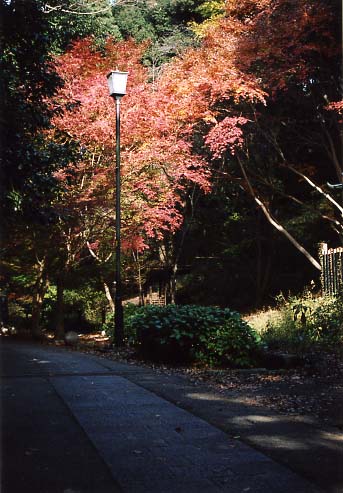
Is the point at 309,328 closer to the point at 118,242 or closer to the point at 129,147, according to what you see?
the point at 118,242

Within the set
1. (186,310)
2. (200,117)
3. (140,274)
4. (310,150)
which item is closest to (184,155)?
(200,117)

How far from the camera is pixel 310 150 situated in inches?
672

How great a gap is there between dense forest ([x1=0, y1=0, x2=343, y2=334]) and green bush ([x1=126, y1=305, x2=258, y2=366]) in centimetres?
236

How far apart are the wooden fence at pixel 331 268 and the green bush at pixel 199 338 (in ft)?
11.5

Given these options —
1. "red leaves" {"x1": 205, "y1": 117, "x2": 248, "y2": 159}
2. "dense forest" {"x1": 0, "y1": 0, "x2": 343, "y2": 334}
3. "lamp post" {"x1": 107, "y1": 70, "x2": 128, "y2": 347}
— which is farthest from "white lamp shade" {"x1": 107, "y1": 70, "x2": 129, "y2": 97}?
"red leaves" {"x1": 205, "y1": 117, "x2": 248, "y2": 159}

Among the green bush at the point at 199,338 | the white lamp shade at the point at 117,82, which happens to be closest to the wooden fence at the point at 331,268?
the green bush at the point at 199,338

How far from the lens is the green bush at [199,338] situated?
27.6 ft

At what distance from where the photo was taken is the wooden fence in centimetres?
1153

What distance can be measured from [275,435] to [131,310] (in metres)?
15.8

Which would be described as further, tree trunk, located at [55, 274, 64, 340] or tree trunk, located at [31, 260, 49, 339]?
tree trunk, located at [55, 274, 64, 340]

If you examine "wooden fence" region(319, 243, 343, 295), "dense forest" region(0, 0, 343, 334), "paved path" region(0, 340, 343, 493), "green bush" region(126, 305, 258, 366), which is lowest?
"paved path" region(0, 340, 343, 493)

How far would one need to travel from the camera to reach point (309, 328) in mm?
9539

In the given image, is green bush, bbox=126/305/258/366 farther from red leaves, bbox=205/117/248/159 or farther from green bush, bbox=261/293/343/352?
red leaves, bbox=205/117/248/159

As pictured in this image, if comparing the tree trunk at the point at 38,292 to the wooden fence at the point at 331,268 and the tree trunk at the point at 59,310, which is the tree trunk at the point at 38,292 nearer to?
the tree trunk at the point at 59,310
